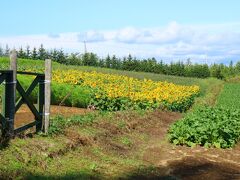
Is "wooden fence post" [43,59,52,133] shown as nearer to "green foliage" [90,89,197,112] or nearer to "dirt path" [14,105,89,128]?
"dirt path" [14,105,89,128]

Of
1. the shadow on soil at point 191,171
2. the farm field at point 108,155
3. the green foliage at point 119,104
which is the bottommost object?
the shadow on soil at point 191,171

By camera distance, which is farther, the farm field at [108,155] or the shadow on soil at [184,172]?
the shadow on soil at [184,172]

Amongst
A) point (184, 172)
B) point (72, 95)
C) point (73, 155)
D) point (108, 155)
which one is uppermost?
point (72, 95)

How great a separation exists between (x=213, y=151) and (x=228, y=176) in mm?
2689

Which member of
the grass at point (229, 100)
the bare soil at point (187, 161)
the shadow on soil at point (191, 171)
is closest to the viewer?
the shadow on soil at point (191, 171)

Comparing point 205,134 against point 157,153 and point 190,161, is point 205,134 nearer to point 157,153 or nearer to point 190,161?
point 157,153

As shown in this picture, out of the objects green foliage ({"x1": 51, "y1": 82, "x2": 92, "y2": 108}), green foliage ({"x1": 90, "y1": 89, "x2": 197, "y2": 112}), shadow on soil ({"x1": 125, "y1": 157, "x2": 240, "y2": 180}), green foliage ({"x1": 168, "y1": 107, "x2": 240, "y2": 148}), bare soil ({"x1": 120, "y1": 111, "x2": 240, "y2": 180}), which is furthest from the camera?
green foliage ({"x1": 51, "y1": 82, "x2": 92, "y2": 108})

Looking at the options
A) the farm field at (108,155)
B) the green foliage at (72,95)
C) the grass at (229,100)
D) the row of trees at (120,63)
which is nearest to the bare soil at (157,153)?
the farm field at (108,155)

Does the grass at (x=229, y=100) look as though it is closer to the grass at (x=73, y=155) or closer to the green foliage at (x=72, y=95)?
the green foliage at (x=72, y=95)

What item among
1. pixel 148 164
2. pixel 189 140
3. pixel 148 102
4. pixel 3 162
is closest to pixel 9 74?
pixel 3 162

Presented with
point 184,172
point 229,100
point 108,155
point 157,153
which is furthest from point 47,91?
point 229,100

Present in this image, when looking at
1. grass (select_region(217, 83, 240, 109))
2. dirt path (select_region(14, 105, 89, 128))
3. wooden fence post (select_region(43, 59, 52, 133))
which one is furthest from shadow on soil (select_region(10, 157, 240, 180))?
grass (select_region(217, 83, 240, 109))

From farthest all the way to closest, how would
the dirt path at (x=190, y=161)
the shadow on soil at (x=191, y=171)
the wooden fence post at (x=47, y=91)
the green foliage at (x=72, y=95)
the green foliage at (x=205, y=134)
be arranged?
the green foliage at (x=72, y=95)
the green foliage at (x=205, y=134)
the wooden fence post at (x=47, y=91)
the dirt path at (x=190, y=161)
the shadow on soil at (x=191, y=171)

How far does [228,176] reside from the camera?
9594 millimetres
